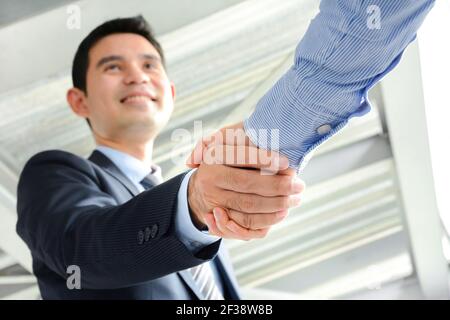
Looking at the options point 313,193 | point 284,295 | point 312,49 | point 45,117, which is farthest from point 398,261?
point 312,49

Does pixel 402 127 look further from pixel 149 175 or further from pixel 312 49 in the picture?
pixel 312 49

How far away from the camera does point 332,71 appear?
78cm

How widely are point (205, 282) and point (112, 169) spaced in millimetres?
303

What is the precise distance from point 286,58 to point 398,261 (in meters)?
2.57

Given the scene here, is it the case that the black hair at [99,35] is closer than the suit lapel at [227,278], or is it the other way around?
the suit lapel at [227,278]

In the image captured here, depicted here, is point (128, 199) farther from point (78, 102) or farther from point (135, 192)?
point (78, 102)

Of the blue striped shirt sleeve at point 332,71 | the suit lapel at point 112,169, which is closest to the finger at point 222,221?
the blue striped shirt sleeve at point 332,71

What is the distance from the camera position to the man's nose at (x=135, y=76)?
1.75 meters

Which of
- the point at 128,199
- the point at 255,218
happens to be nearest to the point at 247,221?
the point at 255,218

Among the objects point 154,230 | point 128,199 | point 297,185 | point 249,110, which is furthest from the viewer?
point 249,110

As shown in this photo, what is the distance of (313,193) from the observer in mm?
3893

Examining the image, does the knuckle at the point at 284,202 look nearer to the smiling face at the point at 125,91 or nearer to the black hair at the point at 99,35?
the smiling face at the point at 125,91

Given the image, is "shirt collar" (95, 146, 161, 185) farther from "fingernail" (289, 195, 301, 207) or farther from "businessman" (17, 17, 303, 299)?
"fingernail" (289, 195, 301, 207)

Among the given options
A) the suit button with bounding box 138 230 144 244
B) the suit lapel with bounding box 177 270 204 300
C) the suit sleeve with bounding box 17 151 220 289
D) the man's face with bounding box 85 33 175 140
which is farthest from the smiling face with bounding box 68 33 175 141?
the suit button with bounding box 138 230 144 244
